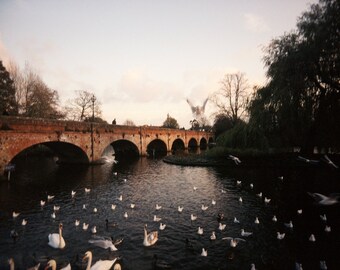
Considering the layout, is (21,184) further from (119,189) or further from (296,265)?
(296,265)

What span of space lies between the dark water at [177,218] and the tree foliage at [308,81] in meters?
4.65

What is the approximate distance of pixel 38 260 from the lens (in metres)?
8.64

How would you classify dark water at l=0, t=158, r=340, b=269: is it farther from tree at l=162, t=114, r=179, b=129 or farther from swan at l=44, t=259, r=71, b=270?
tree at l=162, t=114, r=179, b=129

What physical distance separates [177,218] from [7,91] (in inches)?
1577

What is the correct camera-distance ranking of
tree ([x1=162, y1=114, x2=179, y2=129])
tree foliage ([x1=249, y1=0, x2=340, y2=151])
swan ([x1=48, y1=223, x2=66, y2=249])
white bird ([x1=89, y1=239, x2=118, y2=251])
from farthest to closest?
tree ([x1=162, y1=114, x2=179, y2=129]) → tree foliage ([x1=249, y1=0, x2=340, y2=151]) → swan ([x1=48, y1=223, x2=66, y2=249]) → white bird ([x1=89, y1=239, x2=118, y2=251])

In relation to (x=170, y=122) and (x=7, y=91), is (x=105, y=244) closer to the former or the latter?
(x=7, y=91)

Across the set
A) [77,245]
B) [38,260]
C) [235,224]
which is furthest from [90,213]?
[235,224]

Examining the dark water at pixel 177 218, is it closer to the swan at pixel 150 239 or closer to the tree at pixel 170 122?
the swan at pixel 150 239

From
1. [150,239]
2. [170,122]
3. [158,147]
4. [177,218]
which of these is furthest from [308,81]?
[170,122]

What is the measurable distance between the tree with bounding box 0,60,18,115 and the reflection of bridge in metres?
16.9

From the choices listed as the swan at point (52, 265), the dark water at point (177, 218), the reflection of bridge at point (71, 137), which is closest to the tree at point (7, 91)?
the reflection of bridge at point (71, 137)

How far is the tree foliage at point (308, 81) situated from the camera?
18938 mm

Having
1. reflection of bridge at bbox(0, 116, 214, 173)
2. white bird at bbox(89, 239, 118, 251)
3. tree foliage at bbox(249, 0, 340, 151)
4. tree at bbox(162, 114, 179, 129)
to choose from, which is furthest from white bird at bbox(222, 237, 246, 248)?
tree at bbox(162, 114, 179, 129)

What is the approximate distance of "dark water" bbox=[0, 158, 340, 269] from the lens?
8.93 meters
